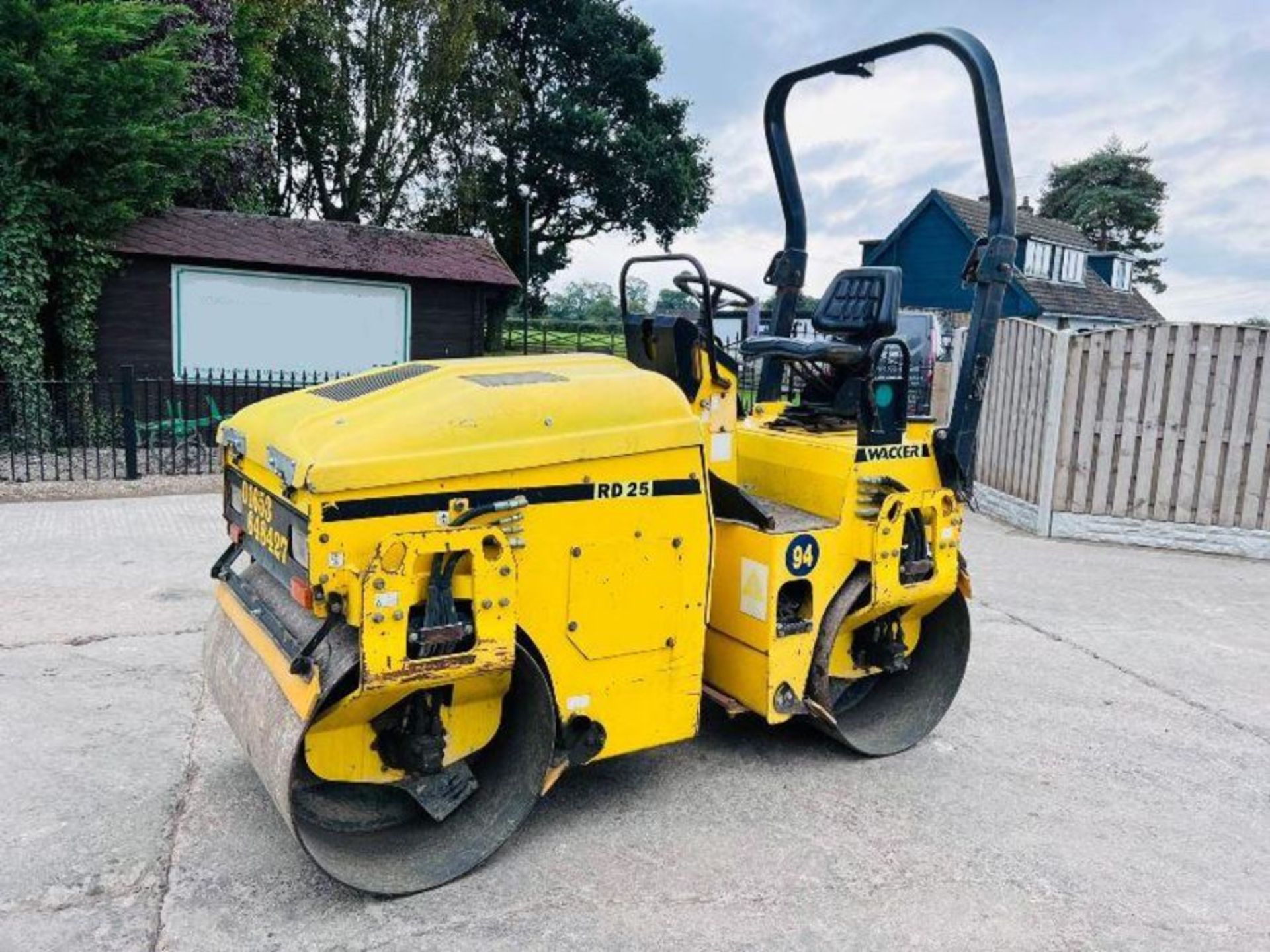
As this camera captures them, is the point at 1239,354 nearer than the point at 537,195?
Yes

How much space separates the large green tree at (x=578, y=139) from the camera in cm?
2772

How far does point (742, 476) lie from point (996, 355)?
6.18 m

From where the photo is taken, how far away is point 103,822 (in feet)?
10.7

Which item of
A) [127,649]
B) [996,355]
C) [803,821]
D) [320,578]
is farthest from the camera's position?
A: [996,355]

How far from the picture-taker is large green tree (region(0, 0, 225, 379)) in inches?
442

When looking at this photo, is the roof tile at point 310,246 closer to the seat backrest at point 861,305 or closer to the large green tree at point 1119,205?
the seat backrest at point 861,305

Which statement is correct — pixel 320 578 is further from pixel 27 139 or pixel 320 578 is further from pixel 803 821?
pixel 27 139

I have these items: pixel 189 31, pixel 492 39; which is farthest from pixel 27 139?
pixel 492 39

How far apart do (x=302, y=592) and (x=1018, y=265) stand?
3050cm

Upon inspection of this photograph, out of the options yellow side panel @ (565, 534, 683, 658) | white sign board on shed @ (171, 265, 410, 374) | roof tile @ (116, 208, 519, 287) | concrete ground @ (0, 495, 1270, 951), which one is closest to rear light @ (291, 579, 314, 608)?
yellow side panel @ (565, 534, 683, 658)

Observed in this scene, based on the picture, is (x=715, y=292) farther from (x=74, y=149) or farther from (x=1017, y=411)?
(x=74, y=149)

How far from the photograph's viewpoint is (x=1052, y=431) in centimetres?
834

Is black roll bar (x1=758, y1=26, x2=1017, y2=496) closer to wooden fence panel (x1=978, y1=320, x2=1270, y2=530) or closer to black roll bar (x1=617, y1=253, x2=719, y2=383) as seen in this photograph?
black roll bar (x1=617, y1=253, x2=719, y2=383)

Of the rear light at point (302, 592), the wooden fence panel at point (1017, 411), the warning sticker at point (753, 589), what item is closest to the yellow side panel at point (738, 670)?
the warning sticker at point (753, 589)
